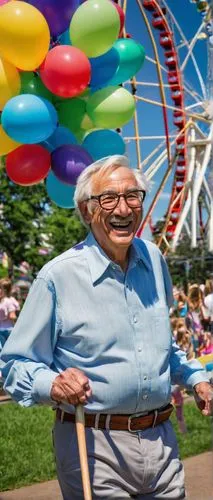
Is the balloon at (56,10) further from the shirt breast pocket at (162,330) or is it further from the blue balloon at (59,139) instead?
the shirt breast pocket at (162,330)

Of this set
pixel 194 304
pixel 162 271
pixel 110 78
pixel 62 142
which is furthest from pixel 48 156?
pixel 194 304

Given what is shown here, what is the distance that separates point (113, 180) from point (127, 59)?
2.26 metres

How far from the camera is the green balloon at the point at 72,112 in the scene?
13.8ft

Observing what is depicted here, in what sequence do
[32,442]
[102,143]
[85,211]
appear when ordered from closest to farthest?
[85,211]
[102,143]
[32,442]

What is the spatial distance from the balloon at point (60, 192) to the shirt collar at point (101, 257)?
1.86m

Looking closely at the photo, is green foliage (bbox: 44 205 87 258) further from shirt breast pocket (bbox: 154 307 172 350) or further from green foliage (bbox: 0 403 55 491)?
shirt breast pocket (bbox: 154 307 172 350)

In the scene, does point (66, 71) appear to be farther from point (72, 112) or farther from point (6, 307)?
point (6, 307)

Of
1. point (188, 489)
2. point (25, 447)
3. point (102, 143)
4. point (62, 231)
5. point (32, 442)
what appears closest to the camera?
point (102, 143)

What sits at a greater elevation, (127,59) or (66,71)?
(66,71)

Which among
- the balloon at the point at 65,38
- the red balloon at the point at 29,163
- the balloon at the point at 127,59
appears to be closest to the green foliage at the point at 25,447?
the red balloon at the point at 29,163

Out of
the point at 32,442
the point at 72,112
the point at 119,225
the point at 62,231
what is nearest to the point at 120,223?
the point at 119,225

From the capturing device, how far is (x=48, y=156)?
4.24 metres

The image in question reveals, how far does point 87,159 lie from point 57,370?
2.03 meters

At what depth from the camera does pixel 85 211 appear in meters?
2.41
